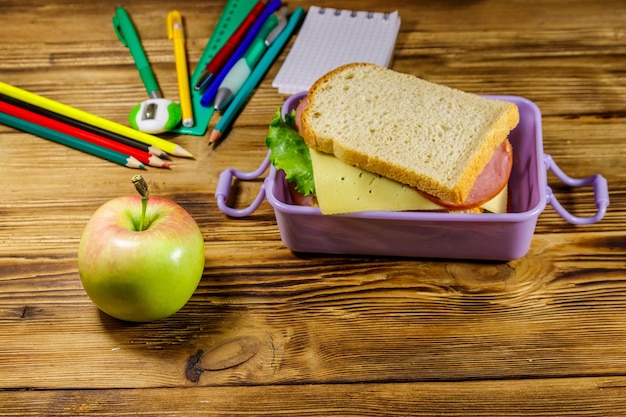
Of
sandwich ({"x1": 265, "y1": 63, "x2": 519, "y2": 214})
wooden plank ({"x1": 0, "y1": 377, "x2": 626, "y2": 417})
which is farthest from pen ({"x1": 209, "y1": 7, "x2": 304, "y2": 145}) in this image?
wooden plank ({"x1": 0, "y1": 377, "x2": 626, "y2": 417})

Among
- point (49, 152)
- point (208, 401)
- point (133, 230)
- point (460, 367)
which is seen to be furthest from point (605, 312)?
point (49, 152)

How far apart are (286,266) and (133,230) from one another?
23 cm

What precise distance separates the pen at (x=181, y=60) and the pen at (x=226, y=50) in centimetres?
3

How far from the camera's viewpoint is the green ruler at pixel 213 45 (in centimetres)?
125

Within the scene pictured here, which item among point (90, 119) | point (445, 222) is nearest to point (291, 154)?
point (445, 222)

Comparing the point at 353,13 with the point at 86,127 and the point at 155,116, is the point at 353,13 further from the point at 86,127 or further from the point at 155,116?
the point at 86,127

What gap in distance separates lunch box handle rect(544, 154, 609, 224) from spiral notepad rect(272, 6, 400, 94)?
16.6 inches

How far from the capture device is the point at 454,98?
101 cm

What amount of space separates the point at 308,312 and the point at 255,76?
565 mm

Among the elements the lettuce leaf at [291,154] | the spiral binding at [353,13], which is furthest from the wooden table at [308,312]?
the spiral binding at [353,13]

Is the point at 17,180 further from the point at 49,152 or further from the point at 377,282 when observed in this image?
the point at 377,282

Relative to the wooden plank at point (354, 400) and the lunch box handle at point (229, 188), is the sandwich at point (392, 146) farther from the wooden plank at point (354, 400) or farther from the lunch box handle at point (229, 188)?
the wooden plank at point (354, 400)

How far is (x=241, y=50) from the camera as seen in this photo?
1.36 m

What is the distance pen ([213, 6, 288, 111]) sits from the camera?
1286mm
